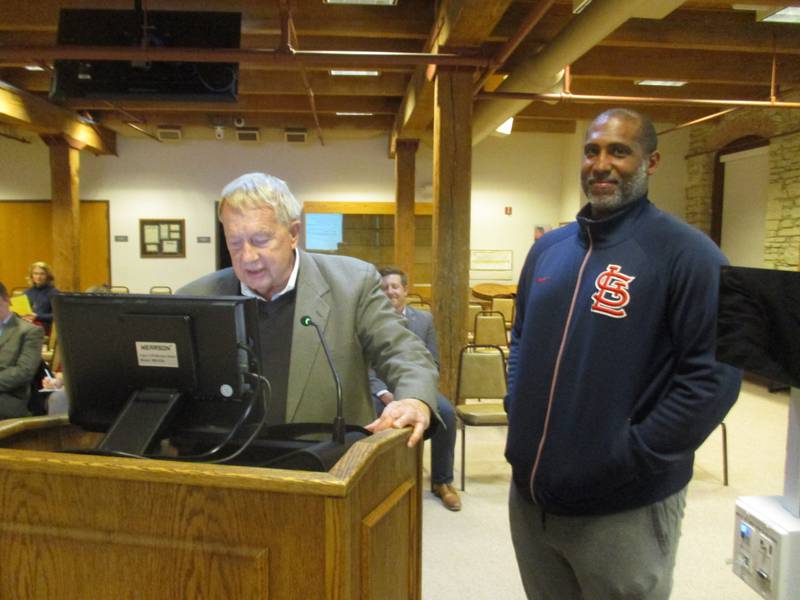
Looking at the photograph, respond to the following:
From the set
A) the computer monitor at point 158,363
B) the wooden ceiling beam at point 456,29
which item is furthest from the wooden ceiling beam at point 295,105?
the computer monitor at point 158,363

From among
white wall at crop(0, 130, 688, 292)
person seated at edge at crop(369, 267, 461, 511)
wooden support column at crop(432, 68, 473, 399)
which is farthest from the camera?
white wall at crop(0, 130, 688, 292)

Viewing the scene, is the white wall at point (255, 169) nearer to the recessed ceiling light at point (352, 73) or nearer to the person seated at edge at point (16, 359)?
the recessed ceiling light at point (352, 73)

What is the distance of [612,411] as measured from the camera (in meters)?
1.40

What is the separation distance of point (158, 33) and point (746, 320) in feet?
15.2

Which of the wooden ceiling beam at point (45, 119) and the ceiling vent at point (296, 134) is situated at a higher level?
the ceiling vent at point (296, 134)

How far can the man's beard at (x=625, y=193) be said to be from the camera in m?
1.49

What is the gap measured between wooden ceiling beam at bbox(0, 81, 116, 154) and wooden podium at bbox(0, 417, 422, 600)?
7574mm

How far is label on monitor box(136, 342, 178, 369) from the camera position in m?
1.11

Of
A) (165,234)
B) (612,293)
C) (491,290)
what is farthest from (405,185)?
(612,293)

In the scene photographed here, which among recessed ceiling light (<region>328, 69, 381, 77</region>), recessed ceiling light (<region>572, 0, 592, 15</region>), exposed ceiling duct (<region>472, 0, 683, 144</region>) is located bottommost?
exposed ceiling duct (<region>472, 0, 683, 144</region>)

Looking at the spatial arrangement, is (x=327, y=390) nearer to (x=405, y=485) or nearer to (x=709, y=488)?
(x=405, y=485)

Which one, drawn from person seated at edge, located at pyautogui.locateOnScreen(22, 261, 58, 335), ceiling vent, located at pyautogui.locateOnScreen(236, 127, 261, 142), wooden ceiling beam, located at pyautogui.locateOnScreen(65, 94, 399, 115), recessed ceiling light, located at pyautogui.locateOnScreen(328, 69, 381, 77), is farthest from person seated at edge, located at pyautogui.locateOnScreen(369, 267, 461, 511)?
ceiling vent, located at pyautogui.locateOnScreen(236, 127, 261, 142)

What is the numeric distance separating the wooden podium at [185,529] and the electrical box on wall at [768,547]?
610 millimetres

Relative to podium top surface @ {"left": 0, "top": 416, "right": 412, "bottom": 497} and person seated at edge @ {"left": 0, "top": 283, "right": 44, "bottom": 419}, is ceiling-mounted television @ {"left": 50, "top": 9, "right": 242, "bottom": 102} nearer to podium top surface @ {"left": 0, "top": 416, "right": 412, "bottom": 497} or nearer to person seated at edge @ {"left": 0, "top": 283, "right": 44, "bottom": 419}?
person seated at edge @ {"left": 0, "top": 283, "right": 44, "bottom": 419}
